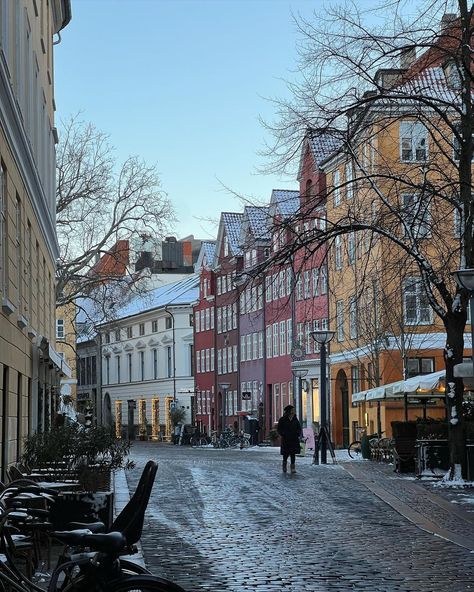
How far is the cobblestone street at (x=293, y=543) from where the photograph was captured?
36.1 ft

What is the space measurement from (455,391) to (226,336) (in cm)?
6024

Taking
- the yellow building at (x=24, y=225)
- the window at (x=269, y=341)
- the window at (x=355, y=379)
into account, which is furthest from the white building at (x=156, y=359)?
the yellow building at (x=24, y=225)

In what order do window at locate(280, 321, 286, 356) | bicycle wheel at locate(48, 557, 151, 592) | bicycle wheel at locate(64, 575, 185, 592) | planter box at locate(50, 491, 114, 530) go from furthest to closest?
window at locate(280, 321, 286, 356) < planter box at locate(50, 491, 114, 530) < bicycle wheel at locate(48, 557, 151, 592) < bicycle wheel at locate(64, 575, 185, 592)

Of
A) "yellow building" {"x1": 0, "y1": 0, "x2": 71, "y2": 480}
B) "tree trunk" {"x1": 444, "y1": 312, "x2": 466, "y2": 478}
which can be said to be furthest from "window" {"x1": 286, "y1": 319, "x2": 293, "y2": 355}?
"tree trunk" {"x1": 444, "y1": 312, "x2": 466, "y2": 478}

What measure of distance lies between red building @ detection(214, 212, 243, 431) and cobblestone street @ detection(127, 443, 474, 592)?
58680mm

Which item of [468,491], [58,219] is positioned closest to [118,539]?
[468,491]

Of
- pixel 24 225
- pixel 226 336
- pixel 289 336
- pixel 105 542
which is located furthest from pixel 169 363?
pixel 105 542

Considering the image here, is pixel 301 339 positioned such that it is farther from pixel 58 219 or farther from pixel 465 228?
pixel 465 228

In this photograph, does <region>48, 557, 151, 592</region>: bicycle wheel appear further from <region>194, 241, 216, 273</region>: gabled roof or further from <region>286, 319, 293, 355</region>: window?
<region>194, 241, 216, 273</region>: gabled roof

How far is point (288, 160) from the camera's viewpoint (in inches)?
904

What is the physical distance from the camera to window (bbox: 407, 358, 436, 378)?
5225 cm

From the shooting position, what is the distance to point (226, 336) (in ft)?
278

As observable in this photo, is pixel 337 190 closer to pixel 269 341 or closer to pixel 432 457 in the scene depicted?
pixel 432 457

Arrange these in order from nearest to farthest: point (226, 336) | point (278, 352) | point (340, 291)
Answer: point (340, 291) < point (278, 352) < point (226, 336)
